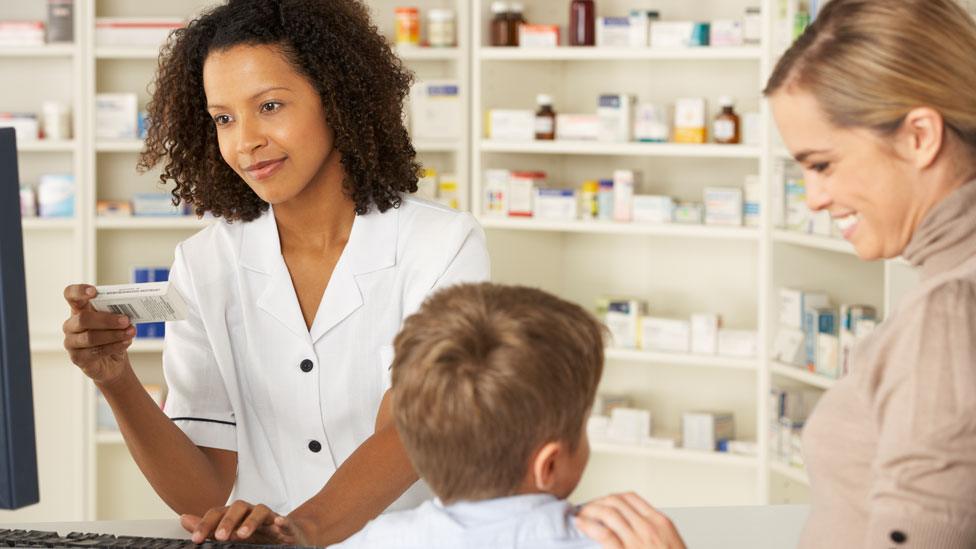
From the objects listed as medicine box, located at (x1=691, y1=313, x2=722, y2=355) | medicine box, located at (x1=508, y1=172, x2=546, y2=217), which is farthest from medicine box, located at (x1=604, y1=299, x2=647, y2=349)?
medicine box, located at (x1=508, y1=172, x2=546, y2=217)

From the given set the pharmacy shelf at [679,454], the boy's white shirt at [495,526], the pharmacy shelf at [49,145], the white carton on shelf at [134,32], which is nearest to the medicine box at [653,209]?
the pharmacy shelf at [679,454]

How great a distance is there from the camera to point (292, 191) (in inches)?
69.4

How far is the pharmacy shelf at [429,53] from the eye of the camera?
13.3 ft

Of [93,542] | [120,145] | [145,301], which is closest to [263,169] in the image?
[145,301]

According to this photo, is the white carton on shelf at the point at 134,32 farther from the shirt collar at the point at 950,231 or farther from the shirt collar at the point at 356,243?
the shirt collar at the point at 950,231

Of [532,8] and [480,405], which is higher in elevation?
[532,8]

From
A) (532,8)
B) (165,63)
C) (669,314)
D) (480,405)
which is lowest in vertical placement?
(669,314)

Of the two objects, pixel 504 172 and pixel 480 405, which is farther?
pixel 504 172

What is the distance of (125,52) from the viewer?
13.2 ft

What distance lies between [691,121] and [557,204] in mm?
519

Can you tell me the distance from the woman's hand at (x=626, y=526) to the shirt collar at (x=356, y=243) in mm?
749

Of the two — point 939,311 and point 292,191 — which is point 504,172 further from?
point 939,311

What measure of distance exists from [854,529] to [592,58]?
2988mm

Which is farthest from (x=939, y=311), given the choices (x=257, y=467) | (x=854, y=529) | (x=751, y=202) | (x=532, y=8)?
(x=532, y=8)
